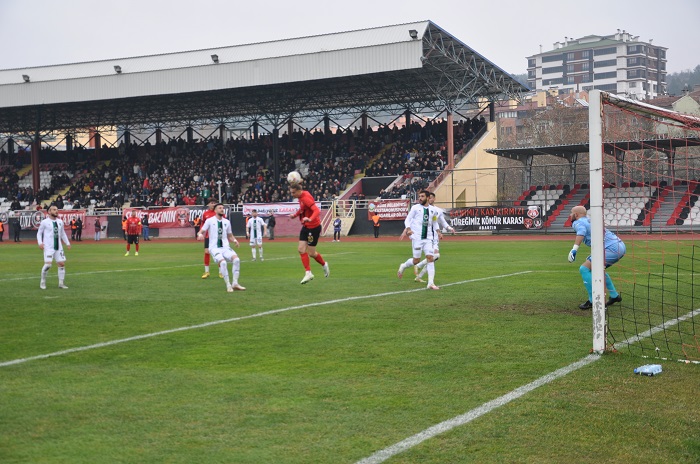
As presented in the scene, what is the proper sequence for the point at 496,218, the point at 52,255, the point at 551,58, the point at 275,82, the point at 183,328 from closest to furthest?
the point at 183,328, the point at 52,255, the point at 496,218, the point at 275,82, the point at 551,58

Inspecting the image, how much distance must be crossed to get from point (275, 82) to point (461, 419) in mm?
45314

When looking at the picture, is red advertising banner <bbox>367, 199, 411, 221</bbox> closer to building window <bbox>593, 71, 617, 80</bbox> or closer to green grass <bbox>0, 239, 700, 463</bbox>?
green grass <bbox>0, 239, 700, 463</bbox>

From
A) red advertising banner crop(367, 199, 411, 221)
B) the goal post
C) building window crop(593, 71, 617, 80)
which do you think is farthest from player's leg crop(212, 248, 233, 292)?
building window crop(593, 71, 617, 80)

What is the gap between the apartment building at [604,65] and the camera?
161875mm

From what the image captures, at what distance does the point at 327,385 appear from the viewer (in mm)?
7422

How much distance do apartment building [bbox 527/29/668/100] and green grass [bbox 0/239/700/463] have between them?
153903 mm

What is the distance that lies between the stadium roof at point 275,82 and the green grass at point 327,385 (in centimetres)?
3480

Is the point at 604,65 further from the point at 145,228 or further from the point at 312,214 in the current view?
the point at 312,214

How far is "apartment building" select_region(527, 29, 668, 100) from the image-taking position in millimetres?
161875

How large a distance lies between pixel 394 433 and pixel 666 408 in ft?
7.92

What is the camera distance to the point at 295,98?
183 feet

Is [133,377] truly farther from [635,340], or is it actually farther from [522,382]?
[635,340]

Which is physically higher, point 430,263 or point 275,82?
point 275,82

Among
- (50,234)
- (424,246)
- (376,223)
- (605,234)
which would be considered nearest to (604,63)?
(376,223)
